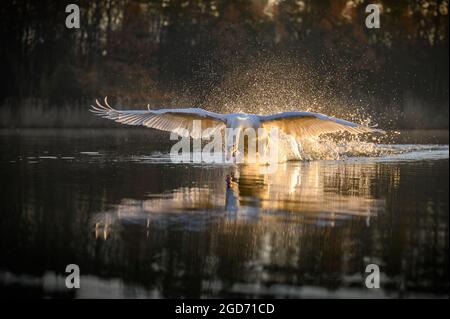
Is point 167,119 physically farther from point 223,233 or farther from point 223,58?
point 223,58

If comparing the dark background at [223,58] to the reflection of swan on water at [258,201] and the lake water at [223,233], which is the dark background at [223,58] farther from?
the lake water at [223,233]

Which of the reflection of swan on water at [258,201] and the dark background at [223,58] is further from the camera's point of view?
the dark background at [223,58]

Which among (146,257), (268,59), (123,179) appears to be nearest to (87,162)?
(123,179)

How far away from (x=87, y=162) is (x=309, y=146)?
13.7ft

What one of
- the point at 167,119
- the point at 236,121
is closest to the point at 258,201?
the point at 236,121

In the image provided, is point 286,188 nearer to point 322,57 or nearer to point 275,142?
point 275,142

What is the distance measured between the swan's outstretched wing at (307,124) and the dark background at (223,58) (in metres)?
14.9

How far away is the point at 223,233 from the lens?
8102mm

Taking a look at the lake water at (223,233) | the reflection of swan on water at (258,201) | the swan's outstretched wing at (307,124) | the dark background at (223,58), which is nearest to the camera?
the lake water at (223,233)

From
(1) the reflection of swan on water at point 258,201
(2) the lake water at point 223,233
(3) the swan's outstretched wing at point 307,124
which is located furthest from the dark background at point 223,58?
(2) the lake water at point 223,233

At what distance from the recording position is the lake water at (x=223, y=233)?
6.57 meters

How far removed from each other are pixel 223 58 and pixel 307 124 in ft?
83.0

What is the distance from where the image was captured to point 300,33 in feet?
146

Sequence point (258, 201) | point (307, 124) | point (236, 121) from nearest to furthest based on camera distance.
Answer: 1. point (258, 201)
2. point (236, 121)
3. point (307, 124)
